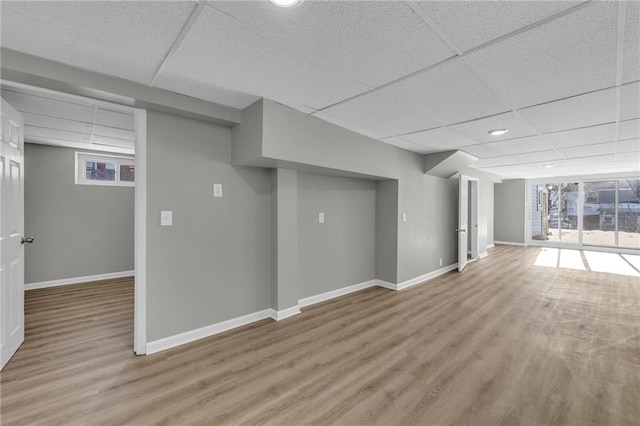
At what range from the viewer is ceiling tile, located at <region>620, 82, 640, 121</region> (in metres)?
2.19

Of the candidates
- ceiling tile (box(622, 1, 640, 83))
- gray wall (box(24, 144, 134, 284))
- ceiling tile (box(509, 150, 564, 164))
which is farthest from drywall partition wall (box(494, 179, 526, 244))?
gray wall (box(24, 144, 134, 284))

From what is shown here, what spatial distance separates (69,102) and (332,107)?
2489 mm

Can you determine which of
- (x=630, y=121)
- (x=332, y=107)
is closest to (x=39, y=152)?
(x=332, y=107)

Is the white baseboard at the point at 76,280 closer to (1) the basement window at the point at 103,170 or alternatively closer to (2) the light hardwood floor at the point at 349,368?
(2) the light hardwood floor at the point at 349,368

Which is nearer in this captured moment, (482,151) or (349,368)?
(349,368)

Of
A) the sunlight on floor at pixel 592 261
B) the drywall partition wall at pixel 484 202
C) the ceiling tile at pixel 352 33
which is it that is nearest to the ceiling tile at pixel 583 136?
the drywall partition wall at pixel 484 202

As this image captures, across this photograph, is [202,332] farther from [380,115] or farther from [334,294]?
[380,115]

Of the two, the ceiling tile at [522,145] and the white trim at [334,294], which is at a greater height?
the ceiling tile at [522,145]

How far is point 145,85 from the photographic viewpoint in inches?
90.3

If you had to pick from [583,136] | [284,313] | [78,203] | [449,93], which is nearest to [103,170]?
[78,203]

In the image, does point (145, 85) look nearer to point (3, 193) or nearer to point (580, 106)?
point (3, 193)

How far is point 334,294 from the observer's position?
4086 mm

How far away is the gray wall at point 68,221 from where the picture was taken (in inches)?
170

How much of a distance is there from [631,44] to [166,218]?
357 cm
